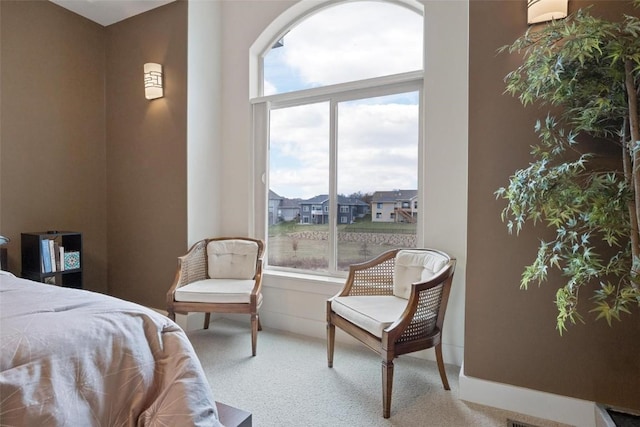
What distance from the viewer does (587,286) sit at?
174 centimetres

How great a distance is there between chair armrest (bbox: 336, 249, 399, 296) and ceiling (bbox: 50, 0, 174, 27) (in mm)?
2903

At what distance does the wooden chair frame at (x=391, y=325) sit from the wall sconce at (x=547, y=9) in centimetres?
135

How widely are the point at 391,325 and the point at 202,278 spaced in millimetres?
1862

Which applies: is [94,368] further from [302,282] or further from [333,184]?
[333,184]

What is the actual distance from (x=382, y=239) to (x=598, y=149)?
153cm

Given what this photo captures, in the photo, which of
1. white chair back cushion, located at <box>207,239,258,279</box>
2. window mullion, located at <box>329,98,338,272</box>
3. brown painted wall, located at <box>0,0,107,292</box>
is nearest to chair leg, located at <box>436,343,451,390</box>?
window mullion, located at <box>329,98,338,272</box>

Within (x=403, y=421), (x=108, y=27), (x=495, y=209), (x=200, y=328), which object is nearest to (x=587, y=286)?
(x=495, y=209)

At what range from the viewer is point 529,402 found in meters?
1.85

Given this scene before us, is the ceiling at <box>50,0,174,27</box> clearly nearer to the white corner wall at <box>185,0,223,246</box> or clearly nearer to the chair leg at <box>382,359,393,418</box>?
the white corner wall at <box>185,0,223,246</box>

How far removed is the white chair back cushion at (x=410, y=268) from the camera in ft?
7.56

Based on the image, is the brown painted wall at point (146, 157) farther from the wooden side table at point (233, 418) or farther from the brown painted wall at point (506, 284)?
the brown painted wall at point (506, 284)

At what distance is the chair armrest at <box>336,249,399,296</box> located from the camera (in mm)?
2539

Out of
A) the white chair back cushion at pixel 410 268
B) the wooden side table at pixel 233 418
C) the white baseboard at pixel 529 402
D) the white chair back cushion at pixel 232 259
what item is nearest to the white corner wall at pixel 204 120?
the white chair back cushion at pixel 232 259

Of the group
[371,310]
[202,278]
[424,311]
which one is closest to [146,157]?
[202,278]
